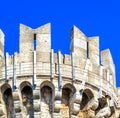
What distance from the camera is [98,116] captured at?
3453 centimetres

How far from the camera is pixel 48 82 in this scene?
110 feet

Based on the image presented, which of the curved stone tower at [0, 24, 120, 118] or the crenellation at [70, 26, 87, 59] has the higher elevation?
the crenellation at [70, 26, 87, 59]

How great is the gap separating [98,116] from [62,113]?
148 cm

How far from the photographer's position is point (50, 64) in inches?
1330

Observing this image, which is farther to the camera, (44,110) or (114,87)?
(114,87)

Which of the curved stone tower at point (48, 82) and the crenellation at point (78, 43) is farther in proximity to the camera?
the crenellation at point (78, 43)

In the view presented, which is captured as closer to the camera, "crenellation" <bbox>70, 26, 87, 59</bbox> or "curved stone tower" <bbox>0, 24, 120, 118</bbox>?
"curved stone tower" <bbox>0, 24, 120, 118</bbox>

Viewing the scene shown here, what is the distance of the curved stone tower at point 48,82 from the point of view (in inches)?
1321

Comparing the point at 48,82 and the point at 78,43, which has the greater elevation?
the point at 78,43

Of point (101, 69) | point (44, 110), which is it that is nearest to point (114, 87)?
point (101, 69)

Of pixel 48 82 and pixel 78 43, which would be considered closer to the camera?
pixel 48 82

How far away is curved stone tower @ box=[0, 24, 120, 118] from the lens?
33.6 metres

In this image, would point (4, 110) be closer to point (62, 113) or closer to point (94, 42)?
point (62, 113)

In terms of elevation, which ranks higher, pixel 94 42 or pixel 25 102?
pixel 94 42
